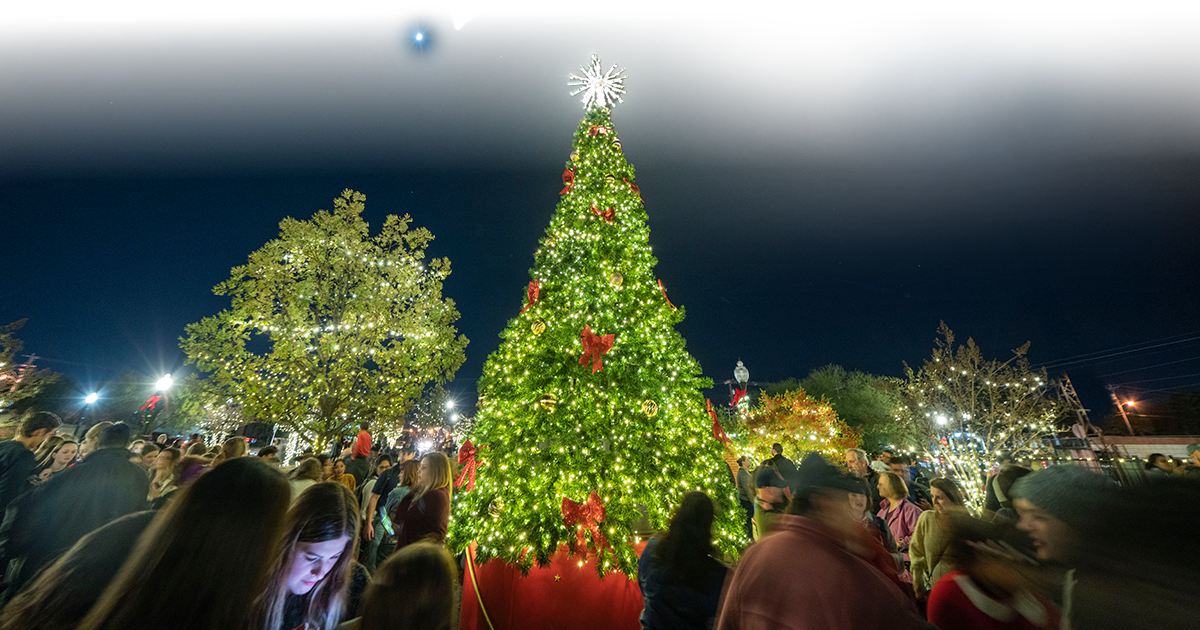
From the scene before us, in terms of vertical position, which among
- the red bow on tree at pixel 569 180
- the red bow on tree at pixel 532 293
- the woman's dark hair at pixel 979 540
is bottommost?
the woman's dark hair at pixel 979 540

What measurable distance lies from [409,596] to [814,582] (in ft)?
5.83

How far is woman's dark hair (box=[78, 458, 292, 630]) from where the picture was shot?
122cm

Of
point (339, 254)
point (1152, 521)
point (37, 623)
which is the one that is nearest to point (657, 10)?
point (1152, 521)

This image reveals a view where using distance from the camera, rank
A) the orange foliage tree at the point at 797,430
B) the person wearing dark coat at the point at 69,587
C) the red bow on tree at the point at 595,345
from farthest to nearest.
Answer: the orange foliage tree at the point at 797,430, the red bow on tree at the point at 595,345, the person wearing dark coat at the point at 69,587

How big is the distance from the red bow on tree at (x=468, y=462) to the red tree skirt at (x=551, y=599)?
57.0 inches

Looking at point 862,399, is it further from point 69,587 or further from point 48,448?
point 48,448

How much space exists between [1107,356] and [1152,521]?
2537 inches

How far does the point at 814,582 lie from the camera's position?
1.76 m

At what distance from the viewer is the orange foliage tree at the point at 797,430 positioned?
82.6ft

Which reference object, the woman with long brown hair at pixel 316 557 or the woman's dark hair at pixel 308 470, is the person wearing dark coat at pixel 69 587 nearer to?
the woman with long brown hair at pixel 316 557

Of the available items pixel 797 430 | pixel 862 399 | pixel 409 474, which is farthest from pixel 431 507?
pixel 862 399

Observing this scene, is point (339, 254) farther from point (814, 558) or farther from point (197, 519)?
point (814, 558)

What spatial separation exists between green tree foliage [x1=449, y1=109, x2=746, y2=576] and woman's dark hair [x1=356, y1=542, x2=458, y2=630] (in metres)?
3.61

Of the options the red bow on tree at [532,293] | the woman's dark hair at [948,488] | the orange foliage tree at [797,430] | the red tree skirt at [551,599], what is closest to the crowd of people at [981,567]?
the woman's dark hair at [948,488]
